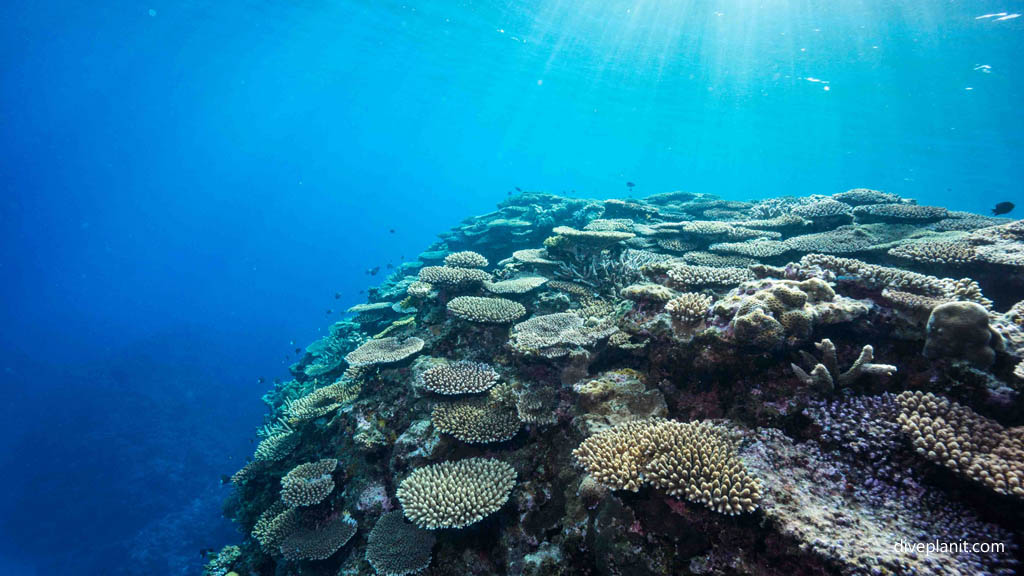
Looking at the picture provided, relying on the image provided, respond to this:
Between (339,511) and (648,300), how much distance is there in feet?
20.2

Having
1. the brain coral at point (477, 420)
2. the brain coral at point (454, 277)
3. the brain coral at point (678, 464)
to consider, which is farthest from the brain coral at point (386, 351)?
the brain coral at point (678, 464)

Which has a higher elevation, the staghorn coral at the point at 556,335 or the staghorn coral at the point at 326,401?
the staghorn coral at the point at 556,335

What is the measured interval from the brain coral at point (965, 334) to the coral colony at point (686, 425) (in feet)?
0.06

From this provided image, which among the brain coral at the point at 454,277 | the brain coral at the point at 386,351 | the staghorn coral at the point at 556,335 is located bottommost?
the staghorn coral at the point at 556,335

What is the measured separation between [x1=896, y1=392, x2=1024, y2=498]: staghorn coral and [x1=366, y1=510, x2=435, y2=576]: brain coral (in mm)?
5358

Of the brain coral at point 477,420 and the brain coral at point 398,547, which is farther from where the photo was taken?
the brain coral at point 477,420

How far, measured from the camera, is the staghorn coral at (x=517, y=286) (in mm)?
7828

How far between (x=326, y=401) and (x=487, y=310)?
13.8 feet

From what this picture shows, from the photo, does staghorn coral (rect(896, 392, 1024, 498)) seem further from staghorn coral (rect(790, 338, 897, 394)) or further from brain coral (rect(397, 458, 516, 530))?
brain coral (rect(397, 458, 516, 530))

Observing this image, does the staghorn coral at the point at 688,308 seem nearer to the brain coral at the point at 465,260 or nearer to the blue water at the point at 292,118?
the brain coral at the point at 465,260

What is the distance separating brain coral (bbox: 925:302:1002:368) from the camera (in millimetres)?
3424

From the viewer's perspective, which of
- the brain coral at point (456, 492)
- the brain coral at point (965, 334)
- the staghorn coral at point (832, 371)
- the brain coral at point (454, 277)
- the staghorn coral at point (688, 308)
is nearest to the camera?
the brain coral at point (965, 334)

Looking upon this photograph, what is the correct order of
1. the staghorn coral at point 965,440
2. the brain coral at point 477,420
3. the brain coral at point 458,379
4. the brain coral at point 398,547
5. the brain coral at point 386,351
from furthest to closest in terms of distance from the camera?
the brain coral at point 386,351 → the brain coral at point 458,379 → the brain coral at point 477,420 → the brain coral at point 398,547 → the staghorn coral at point 965,440

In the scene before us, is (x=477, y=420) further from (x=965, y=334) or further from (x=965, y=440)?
(x=965, y=334)
